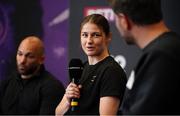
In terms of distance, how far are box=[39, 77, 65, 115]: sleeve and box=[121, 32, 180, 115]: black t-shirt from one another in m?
1.68

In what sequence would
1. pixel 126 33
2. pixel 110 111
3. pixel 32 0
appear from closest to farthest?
pixel 126 33 < pixel 110 111 < pixel 32 0

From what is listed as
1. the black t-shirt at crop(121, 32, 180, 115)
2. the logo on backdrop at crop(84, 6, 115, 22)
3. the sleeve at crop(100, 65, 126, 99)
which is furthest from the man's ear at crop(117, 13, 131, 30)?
the logo on backdrop at crop(84, 6, 115, 22)

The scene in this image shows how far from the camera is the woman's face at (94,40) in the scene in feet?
8.43

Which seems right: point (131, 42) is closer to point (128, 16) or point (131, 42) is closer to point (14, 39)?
point (128, 16)

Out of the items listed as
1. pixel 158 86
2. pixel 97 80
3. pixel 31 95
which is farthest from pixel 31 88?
pixel 158 86

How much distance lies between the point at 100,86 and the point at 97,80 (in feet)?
0.13

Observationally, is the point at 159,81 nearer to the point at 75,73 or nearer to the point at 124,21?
the point at 124,21

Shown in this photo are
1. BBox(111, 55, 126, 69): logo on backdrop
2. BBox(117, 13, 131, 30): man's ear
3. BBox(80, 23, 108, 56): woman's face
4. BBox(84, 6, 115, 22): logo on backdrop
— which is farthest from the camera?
BBox(84, 6, 115, 22): logo on backdrop

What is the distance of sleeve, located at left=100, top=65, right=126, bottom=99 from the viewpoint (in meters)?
2.40

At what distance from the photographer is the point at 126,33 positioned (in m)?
1.66

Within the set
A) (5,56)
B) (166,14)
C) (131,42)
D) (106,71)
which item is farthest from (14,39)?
(131,42)

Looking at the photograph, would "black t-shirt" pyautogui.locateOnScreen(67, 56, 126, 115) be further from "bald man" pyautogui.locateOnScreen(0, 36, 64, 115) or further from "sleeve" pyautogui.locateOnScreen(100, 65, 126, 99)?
"bald man" pyautogui.locateOnScreen(0, 36, 64, 115)

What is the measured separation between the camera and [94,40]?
2.58m

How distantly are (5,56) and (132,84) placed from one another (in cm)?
398
